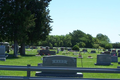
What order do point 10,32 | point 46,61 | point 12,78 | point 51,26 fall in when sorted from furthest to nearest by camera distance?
point 51,26
point 10,32
point 46,61
point 12,78

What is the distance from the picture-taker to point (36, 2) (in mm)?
→ 31062

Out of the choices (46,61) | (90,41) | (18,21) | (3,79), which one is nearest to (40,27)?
(18,21)

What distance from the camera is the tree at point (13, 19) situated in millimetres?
24625

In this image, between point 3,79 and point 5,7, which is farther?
point 5,7

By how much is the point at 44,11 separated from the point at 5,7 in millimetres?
8534

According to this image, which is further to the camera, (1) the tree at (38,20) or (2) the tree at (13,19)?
(1) the tree at (38,20)

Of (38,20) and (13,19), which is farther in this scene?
(38,20)

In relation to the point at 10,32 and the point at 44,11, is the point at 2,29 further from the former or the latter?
the point at 44,11

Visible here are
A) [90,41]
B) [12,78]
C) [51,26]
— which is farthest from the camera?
[90,41]

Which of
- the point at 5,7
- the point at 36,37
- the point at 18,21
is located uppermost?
the point at 5,7

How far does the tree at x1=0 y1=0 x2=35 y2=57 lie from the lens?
2462 cm

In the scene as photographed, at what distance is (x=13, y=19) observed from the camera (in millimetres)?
25031

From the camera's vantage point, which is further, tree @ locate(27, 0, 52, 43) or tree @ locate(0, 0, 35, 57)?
tree @ locate(27, 0, 52, 43)

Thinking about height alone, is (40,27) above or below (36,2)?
below
